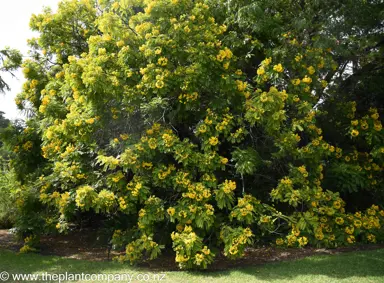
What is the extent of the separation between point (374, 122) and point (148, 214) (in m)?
4.48

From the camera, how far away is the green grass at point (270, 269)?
5.30m

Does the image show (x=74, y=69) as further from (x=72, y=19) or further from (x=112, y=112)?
(x=72, y=19)

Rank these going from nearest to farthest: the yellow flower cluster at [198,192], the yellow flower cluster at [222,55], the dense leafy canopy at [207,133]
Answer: the yellow flower cluster at [198,192] → the dense leafy canopy at [207,133] → the yellow flower cluster at [222,55]

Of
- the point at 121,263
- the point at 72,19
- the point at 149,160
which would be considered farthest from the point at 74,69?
the point at 121,263

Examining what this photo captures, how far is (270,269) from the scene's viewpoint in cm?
582

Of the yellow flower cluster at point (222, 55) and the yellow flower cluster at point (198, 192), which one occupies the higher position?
the yellow flower cluster at point (222, 55)

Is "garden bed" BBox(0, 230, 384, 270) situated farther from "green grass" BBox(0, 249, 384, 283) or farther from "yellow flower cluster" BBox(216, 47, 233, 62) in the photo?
"yellow flower cluster" BBox(216, 47, 233, 62)

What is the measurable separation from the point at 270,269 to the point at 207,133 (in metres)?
2.18

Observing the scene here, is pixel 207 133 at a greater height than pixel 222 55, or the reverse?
pixel 222 55

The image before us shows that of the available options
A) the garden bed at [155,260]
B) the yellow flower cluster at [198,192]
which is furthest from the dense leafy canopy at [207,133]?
the garden bed at [155,260]

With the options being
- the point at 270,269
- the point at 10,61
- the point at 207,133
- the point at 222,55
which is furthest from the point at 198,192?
the point at 10,61

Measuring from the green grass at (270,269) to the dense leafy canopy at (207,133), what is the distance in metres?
0.27

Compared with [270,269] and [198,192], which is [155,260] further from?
[270,269]

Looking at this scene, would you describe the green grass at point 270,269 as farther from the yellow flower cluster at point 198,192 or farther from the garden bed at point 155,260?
the yellow flower cluster at point 198,192
